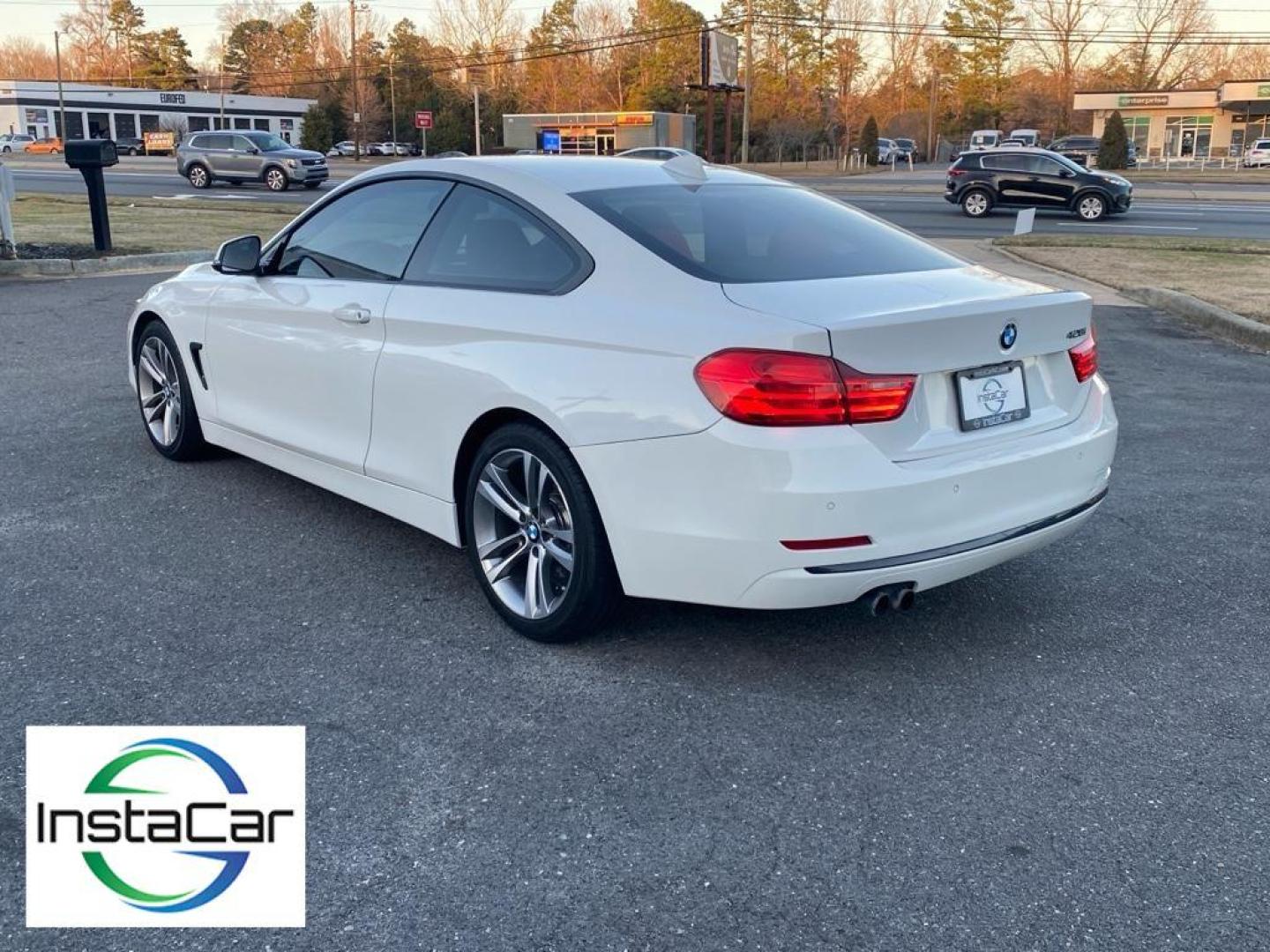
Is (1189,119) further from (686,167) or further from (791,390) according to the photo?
(791,390)

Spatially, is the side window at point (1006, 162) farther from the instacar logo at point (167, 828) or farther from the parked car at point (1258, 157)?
the parked car at point (1258, 157)

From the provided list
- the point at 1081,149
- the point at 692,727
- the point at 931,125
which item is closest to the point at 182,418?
the point at 692,727

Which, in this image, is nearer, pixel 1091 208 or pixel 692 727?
pixel 692 727

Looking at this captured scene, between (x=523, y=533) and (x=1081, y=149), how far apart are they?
203 ft

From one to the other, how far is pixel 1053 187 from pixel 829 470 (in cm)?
2700

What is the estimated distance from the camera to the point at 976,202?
28.6 meters

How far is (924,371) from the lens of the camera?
3.45 m

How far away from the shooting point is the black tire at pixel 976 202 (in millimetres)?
28531

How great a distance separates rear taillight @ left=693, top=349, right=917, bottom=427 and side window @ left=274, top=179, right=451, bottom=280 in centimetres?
169

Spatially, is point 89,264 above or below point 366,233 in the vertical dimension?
below

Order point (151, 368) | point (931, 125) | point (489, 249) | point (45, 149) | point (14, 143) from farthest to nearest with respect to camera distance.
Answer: point (931, 125)
point (14, 143)
point (45, 149)
point (151, 368)
point (489, 249)

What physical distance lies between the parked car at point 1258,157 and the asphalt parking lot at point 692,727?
63517 millimetres

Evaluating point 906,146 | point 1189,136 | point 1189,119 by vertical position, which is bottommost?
Result: point 906,146

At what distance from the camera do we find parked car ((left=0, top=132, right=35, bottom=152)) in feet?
275
